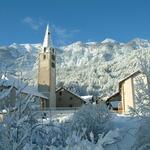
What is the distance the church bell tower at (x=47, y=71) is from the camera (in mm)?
77031

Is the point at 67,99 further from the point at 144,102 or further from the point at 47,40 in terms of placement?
the point at 144,102

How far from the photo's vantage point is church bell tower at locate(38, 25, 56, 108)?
253 ft

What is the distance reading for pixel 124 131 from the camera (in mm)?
19156

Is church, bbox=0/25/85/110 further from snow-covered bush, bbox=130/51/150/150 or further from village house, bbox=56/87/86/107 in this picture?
snow-covered bush, bbox=130/51/150/150

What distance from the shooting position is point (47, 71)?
80.4 metres

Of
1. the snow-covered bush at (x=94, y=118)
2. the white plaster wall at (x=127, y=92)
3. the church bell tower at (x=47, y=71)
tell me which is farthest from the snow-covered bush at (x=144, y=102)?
the church bell tower at (x=47, y=71)

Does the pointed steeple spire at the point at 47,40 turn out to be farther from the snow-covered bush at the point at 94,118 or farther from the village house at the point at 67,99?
the snow-covered bush at the point at 94,118

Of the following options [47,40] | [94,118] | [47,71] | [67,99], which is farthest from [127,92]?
[47,40]

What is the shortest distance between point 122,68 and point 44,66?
104m

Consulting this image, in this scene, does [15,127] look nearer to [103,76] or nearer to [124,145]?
[124,145]

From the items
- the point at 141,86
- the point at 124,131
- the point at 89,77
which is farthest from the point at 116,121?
the point at 89,77

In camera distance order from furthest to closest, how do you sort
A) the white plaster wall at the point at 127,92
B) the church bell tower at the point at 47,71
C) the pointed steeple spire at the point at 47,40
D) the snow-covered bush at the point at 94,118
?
the pointed steeple spire at the point at 47,40, the church bell tower at the point at 47,71, the white plaster wall at the point at 127,92, the snow-covered bush at the point at 94,118

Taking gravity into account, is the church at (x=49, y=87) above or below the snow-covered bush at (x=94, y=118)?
above

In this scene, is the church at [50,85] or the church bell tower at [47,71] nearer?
the church at [50,85]
